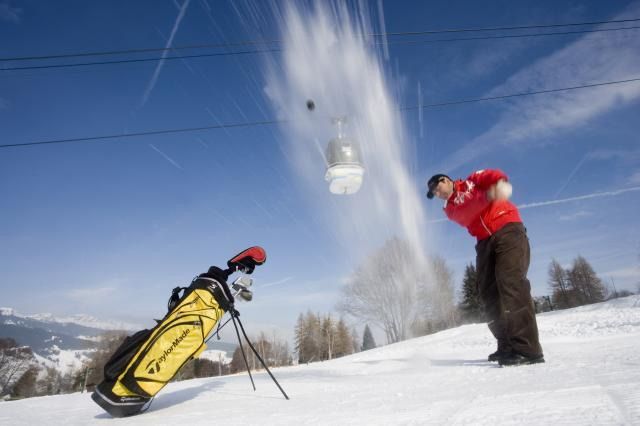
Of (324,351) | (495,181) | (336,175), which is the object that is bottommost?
(324,351)

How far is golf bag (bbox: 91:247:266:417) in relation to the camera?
84.3 inches

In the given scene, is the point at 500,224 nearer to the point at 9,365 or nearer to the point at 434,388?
the point at 434,388

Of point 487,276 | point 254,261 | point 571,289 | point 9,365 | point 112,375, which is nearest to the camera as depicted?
point 112,375

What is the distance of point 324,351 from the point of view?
59.8 m

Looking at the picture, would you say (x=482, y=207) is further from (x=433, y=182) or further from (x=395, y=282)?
(x=395, y=282)

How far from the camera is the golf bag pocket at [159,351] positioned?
2.14 metres

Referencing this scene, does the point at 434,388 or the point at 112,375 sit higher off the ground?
the point at 112,375

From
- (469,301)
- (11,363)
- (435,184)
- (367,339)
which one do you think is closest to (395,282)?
(435,184)

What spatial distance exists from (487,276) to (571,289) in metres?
82.0

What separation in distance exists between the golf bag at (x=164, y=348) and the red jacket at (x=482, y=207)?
228 cm

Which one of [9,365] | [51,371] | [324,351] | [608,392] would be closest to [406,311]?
[608,392]

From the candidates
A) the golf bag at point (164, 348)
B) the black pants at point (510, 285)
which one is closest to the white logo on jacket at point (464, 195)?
the black pants at point (510, 285)

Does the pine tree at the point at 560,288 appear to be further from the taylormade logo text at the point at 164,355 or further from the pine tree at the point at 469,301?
the taylormade logo text at the point at 164,355

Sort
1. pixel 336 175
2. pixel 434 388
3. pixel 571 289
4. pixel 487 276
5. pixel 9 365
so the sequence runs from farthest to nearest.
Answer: pixel 571 289, pixel 9 365, pixel 336 175, pixel 487 276, pixel 434 388
